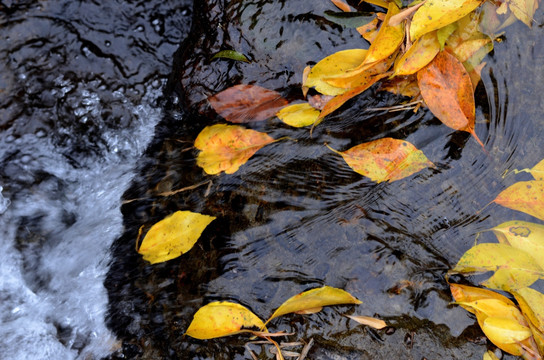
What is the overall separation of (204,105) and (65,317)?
3.61 feet

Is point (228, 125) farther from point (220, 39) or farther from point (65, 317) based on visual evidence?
point (65, 317)

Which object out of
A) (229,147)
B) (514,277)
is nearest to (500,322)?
(514,277)

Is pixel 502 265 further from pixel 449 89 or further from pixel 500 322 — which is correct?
pixel 449 89

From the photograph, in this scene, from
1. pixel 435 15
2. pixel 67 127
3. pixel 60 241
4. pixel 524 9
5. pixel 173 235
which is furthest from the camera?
pixel 67 127

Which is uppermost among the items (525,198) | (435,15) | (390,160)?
(435,15)

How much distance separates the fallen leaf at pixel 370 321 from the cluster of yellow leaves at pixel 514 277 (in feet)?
0.87

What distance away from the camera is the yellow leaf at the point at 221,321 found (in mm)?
1409

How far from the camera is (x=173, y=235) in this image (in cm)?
155

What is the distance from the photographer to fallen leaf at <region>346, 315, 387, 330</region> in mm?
1356

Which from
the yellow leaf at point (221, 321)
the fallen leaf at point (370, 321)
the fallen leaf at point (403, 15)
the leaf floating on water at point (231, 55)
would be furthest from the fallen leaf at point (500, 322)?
the leaf floating on water at point (231, 55)

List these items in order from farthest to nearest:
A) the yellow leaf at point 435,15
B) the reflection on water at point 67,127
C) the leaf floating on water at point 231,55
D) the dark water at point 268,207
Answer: the reflection on water at point 67,127 → the leaf floating on water at point 231,55 → the dark water at point 268,207 → the yellow leaf at point 435,15

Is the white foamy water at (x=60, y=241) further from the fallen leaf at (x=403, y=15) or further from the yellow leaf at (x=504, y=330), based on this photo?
the yellow leaf at (x=504, y=330)

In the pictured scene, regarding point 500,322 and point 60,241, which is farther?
point 60,241

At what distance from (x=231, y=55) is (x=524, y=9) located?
1.08m
